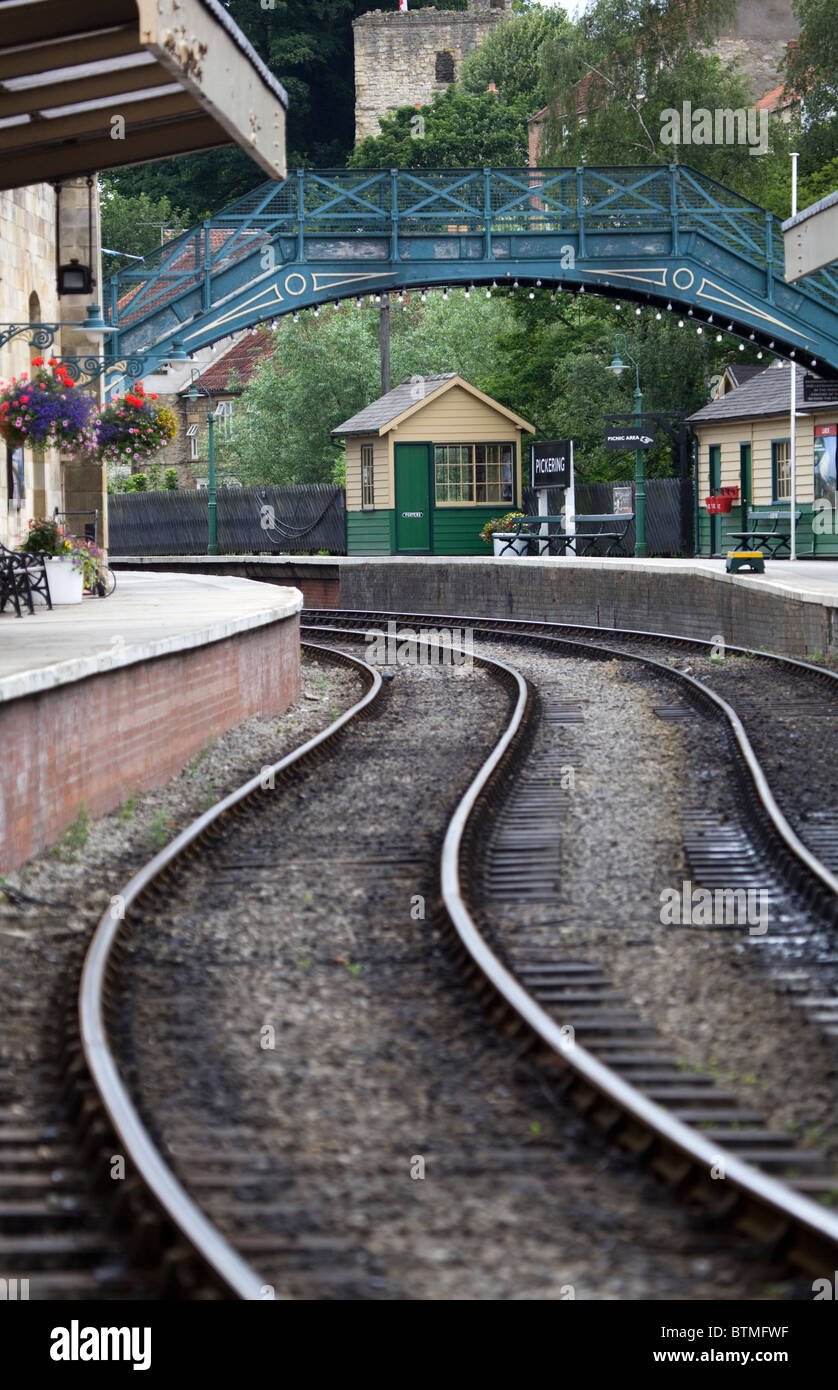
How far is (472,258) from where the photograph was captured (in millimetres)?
27656

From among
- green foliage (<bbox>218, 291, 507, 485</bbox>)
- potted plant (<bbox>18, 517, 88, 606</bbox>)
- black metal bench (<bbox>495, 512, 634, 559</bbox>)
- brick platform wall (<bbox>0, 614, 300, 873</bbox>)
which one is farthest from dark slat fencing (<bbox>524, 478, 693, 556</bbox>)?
brick platform wall (<bbox>0, 614, 300, 873</bbox>)

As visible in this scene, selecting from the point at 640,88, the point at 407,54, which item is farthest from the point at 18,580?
the point at 407,54

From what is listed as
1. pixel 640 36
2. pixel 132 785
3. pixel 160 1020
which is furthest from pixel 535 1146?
pixel 640 36

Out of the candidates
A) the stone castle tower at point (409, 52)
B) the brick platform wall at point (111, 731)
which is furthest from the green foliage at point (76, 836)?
the stone castle tower at point (409, 52)

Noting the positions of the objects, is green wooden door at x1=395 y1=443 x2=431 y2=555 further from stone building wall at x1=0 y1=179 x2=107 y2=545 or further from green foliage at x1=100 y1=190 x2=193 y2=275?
green foliage at x1=100 y1=190 x2=193 y2=275

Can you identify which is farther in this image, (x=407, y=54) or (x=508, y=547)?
(x=407, y=54)

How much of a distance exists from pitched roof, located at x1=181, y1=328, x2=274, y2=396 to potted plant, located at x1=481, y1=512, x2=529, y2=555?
2807 cm

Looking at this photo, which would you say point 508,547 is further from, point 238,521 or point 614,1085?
point 614,1085

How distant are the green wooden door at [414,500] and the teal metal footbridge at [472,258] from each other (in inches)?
375

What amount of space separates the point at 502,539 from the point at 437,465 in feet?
11.0

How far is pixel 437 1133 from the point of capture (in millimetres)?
5164

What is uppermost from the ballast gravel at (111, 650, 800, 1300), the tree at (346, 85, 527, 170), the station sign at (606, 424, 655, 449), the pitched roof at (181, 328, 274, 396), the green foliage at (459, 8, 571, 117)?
the green foliage at (459, 8, 571, 117)

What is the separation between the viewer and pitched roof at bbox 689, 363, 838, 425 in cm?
3356
